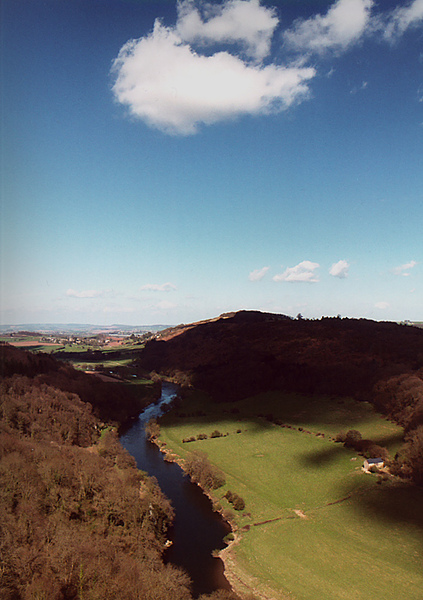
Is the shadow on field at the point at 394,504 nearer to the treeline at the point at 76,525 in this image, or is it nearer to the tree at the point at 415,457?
the tree at the point at 415,457

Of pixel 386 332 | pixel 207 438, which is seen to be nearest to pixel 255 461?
pixel 207 438

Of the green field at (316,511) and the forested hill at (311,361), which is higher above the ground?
the forested hill at (311,361)

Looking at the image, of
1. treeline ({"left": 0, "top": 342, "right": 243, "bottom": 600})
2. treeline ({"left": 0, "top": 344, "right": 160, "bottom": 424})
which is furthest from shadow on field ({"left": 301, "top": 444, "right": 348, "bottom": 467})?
treeline ({"left": 0, "top": 344, "right": 160, "bottom": 424})

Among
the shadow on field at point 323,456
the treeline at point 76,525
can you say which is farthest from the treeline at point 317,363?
the treeline at point 76,525

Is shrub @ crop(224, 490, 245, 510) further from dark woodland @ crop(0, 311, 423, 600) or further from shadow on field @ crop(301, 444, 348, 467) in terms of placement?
shadow on field @ crop(301, 444, 348, 467)

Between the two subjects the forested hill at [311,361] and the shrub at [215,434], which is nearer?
the shrub at [215,434]

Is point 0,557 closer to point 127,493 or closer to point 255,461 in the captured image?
point 127,493
